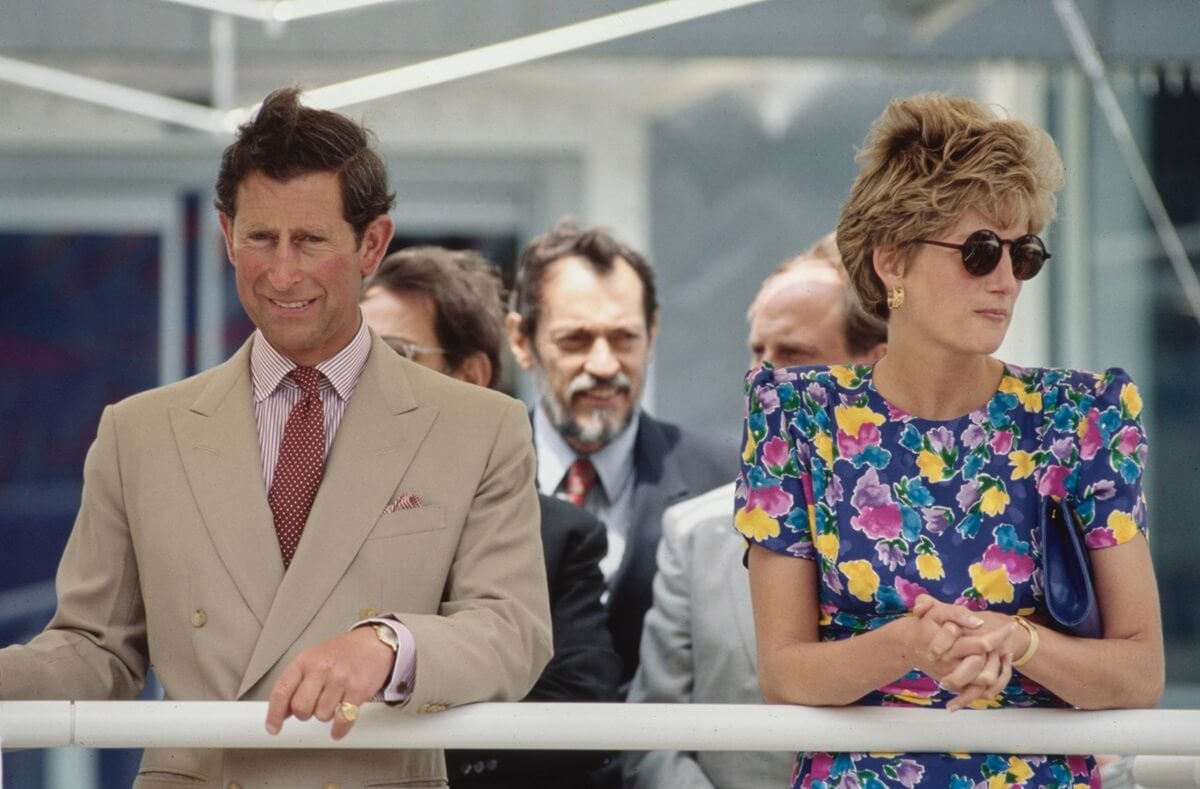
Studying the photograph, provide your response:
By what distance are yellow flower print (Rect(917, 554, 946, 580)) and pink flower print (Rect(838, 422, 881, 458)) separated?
147 mm

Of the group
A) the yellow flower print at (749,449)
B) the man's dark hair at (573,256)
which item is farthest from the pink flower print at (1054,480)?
the man's dark hair at (573,256)

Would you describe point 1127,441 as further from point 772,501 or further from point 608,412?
point 608,412

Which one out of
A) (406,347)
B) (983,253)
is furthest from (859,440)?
(406,347)

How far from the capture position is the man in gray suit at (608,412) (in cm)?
322

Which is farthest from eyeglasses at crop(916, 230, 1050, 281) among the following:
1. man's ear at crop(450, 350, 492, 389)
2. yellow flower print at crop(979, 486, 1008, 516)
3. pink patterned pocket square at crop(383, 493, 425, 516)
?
man's ear at crop(450, 350, 492, 389)

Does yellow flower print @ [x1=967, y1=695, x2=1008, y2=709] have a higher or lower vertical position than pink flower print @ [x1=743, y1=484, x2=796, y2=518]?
lower

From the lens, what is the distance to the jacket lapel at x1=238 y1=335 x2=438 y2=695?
6.53 ft

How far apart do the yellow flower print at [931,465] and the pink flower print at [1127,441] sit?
0.64 feet

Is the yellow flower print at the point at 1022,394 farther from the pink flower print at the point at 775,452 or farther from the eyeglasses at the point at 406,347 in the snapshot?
the eyeglasses at the point at 406,347

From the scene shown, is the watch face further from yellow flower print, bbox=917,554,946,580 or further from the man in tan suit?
yellow flower print, bbox=917,554,946,580

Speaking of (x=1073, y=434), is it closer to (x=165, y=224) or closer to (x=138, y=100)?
(x=138, y=100)

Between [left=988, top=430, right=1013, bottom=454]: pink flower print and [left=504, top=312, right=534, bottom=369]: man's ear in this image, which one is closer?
[left=988, top=430, right=1013, bottom=454]: pink flower print

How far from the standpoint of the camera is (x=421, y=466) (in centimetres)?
207

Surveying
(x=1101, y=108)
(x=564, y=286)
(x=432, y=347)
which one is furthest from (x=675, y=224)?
(x=432, y=347)
